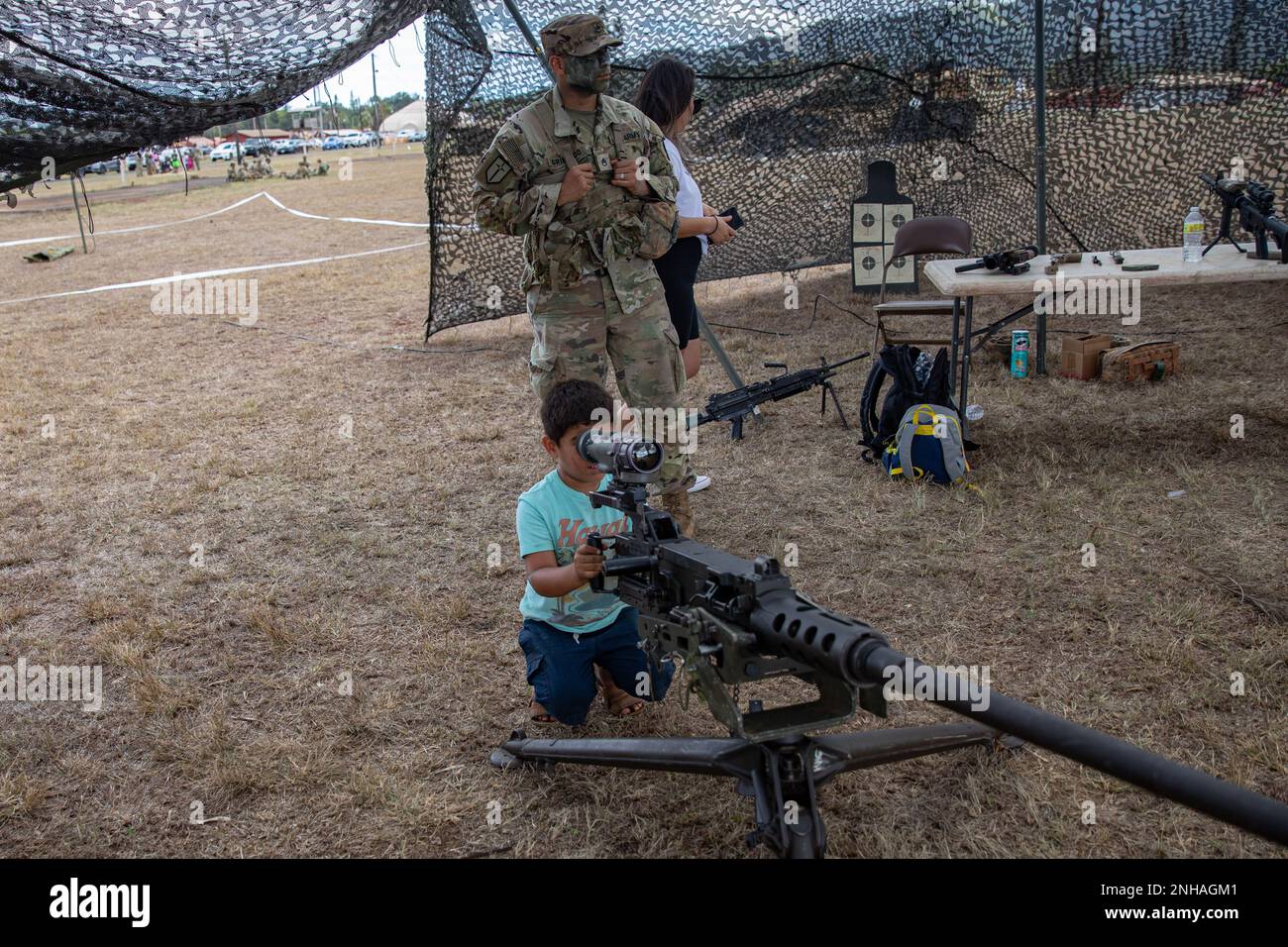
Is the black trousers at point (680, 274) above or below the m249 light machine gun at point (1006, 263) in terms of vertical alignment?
below

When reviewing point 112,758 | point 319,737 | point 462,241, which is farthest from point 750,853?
point 462,241

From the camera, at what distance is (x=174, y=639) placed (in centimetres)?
438

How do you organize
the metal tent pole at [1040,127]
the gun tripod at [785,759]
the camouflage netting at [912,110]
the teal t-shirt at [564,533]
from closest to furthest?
1. the gun tripod at [785,759]
2. the teal t-shirt at [564,533]
3. the metal tent pole at [1040,127]
4. the camouflage netting at [912,110]

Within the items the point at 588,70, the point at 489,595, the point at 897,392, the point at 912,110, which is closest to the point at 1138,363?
the point at 897,392

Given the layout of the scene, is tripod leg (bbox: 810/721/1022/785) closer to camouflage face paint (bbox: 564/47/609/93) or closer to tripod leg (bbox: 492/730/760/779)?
tripod leg (bbox: 492/730/760/779)

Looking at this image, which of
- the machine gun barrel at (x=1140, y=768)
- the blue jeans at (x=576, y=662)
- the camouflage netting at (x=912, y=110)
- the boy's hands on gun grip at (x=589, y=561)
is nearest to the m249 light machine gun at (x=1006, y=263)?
the camouflage netting at (x=912, y=110)

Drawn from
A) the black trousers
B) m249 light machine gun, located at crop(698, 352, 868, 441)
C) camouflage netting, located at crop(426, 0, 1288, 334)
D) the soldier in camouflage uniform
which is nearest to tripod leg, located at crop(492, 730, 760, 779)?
the soldier in camouflage uniform

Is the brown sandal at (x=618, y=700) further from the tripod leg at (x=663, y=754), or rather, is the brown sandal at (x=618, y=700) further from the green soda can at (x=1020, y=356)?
the green soda can at (x=1020, y=356)

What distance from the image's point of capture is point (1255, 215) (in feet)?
18.9

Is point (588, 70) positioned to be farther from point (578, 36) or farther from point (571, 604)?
point (571, 604)

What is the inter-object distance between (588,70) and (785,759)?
278cm

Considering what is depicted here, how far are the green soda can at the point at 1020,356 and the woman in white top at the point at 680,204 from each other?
335 centimetres

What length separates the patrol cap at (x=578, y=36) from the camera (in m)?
3.95

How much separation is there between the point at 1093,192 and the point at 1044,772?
24.2ft
